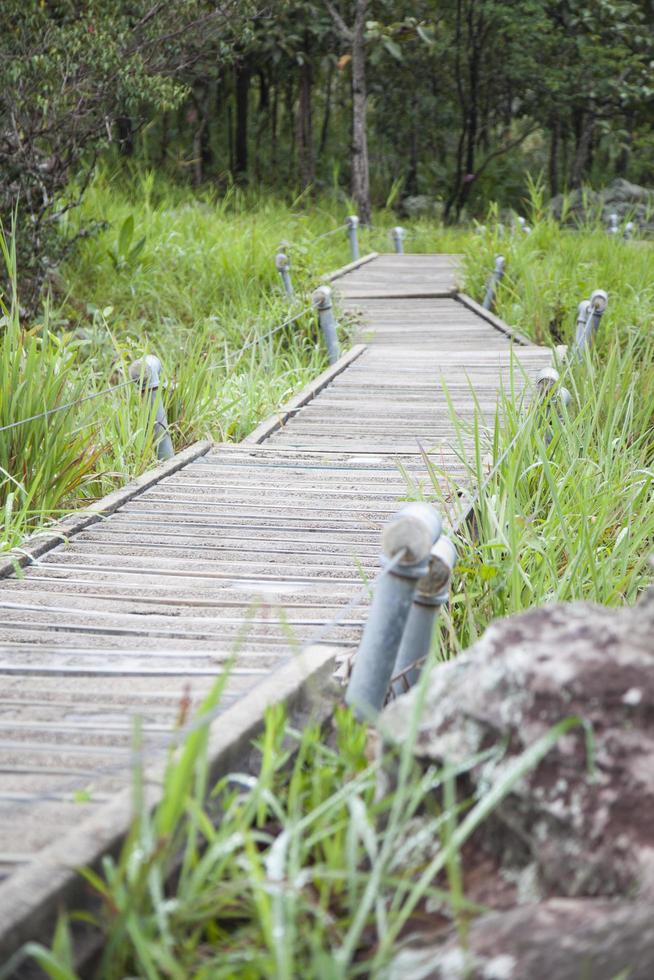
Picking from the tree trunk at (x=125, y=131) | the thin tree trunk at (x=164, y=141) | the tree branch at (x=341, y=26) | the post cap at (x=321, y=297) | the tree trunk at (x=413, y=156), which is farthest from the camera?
the tree trunk at (x=413, y=156)

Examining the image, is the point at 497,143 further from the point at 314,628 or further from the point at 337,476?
the point at 314,628

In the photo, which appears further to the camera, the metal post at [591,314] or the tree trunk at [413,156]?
the tree trunk at [413,156]

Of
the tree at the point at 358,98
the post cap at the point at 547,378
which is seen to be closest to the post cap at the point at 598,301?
the post cap at the point at 547,378

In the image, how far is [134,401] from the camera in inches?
211

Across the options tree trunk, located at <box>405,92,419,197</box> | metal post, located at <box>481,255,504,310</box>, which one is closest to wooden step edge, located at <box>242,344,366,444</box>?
metal post, located at <box>481,255,504,310</box>

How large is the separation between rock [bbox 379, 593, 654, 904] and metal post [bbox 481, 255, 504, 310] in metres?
8.51

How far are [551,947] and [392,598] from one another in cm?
91

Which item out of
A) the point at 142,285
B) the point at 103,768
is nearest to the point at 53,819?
the point at 103,768

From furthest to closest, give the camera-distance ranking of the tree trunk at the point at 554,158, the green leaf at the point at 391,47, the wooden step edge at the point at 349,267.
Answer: the tree trunk at the point at 554,158, the green leaf at the point at 391,47, the wooden step edge at the point at 349,267

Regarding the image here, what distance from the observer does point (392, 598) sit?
2074mm

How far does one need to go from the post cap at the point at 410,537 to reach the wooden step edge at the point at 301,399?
138 inches

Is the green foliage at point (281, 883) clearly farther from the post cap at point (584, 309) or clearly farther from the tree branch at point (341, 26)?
the tree branch at point (341, 26)

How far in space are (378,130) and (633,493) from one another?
62.0ft

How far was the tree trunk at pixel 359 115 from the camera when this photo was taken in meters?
15.1
